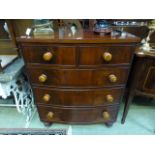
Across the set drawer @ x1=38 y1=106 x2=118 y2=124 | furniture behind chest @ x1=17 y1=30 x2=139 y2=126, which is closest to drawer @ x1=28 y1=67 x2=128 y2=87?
furniture behind chest @ x1=17 y1=30 x2=139 y2=126

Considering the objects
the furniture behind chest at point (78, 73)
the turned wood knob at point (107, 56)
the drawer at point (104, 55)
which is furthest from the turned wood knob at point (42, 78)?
the turned wood knob at point (107, 56)

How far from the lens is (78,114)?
141 cm

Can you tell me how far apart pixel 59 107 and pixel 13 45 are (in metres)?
0.87

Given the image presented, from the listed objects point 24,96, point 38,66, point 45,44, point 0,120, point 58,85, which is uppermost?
point 45,44

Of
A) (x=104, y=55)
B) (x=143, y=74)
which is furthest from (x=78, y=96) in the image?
(x=143, y=74)

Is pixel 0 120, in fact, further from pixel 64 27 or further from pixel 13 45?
pixel 64 27

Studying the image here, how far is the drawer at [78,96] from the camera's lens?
49.8 inches

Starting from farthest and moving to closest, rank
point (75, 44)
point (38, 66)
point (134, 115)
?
1. point (134, 115)
2. point (38, 66)
3. point (75, 44)

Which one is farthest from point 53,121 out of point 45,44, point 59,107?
point 45,44

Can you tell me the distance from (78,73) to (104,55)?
24 cm

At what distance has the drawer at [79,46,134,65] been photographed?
3.42ft

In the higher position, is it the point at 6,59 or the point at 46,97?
the point at 6,59

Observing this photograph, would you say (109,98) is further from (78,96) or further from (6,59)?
(6,59)

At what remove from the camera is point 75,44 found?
3.34ft
